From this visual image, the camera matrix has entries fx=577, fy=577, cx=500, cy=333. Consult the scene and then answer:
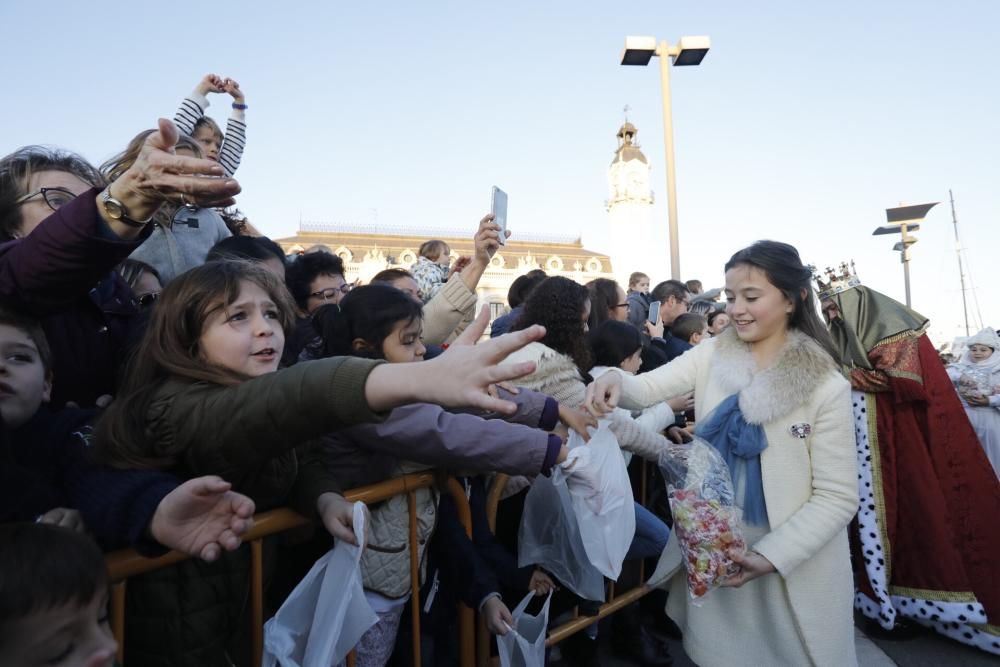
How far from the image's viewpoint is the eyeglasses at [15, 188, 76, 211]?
1.69 meters

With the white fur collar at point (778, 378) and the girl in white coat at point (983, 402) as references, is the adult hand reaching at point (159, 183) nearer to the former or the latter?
the white fur collar at point (778, 378)

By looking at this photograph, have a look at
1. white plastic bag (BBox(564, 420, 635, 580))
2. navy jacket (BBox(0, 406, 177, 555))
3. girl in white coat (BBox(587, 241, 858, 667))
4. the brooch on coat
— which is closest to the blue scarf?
girl in white coat (BBox(587, 241, 858, 667))

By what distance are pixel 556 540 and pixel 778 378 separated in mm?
1099

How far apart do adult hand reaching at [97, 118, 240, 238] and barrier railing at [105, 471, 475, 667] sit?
728 mm

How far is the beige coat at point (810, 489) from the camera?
2.02m

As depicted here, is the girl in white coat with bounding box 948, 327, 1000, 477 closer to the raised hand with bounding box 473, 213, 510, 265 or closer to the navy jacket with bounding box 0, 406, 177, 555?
the raised hand with bounding box 473, 213, 510, 265

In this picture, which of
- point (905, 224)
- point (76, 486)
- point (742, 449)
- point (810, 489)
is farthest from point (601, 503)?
point (905, 224)

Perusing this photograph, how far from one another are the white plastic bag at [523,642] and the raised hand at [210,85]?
3.41 m

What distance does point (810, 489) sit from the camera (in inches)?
83.0

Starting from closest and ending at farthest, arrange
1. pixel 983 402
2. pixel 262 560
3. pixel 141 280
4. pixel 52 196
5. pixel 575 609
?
pixel 262 560
pixel 52 196
pixel 141 280
pixel 575 609
pixel 983 402

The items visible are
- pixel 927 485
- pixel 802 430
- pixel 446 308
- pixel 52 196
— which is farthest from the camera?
pixel 927 485

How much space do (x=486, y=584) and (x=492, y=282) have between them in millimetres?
48176

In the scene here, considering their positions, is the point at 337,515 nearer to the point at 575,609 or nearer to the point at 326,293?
the point at 575,609

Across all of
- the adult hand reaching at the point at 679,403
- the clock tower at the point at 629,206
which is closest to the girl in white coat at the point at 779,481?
the adult hand reaching at the point at 679,403
